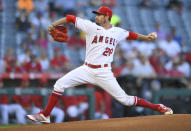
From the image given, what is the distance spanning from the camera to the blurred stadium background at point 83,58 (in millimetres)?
9219

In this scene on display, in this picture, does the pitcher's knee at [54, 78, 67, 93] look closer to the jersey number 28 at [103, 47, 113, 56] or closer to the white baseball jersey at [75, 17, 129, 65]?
the white baseball jersey at [75, 17, 129, 65]

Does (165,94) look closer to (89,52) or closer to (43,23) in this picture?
(89,52)

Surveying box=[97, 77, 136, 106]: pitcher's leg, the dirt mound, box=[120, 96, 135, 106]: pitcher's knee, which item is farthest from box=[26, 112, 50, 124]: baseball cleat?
box=[120, 96, 135, 106]: pitcher's knee

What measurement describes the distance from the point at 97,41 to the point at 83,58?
611 cm

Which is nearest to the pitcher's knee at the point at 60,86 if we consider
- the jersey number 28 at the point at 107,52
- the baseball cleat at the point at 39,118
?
the baseball cleat at the point at 39,118

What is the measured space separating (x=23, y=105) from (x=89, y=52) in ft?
11.3

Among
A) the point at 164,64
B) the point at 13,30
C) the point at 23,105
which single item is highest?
the point at 13,30

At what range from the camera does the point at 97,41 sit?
604cm

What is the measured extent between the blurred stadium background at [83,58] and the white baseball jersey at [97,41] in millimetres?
3149

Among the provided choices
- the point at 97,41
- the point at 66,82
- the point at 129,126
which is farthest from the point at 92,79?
the point at 129,126

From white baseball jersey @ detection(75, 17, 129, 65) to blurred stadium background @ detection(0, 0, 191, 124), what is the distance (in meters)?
3.15

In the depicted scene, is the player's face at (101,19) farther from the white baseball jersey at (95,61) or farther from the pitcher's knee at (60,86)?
the pitcher's knee at (60,86)

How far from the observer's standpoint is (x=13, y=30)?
42.2ft

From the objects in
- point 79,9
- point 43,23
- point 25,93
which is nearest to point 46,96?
point 25,93
